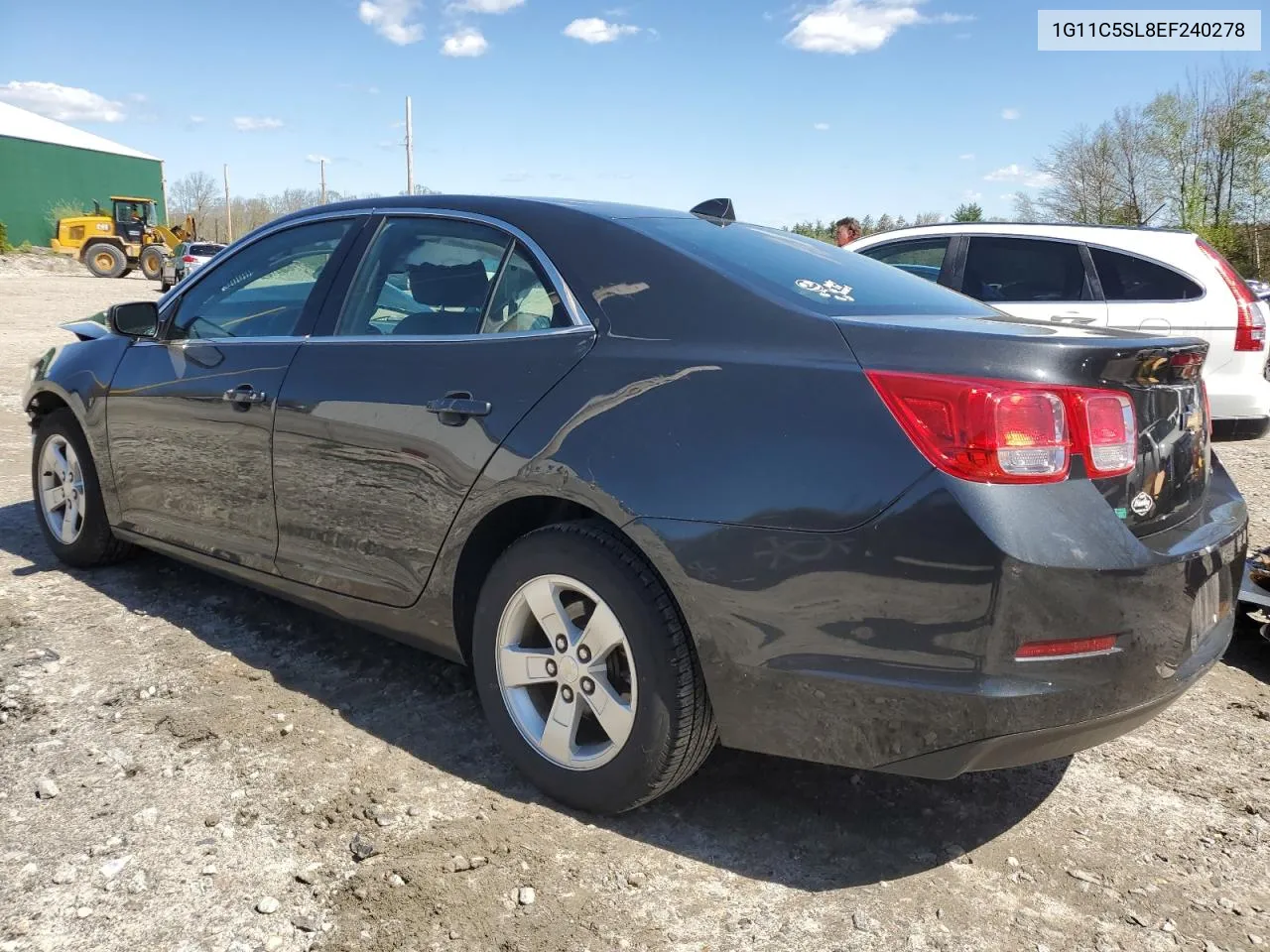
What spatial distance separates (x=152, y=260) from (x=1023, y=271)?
3446 centimetres

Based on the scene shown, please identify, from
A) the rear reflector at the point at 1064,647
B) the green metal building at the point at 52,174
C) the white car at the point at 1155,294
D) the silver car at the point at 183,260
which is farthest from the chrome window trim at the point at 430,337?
the green metal building at the point at 52,174

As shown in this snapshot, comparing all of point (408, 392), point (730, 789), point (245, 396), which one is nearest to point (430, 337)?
point (408, 392)

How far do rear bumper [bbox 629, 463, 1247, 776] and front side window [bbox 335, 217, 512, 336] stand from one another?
1.08 meters

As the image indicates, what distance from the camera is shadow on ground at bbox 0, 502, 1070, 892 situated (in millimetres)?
2539

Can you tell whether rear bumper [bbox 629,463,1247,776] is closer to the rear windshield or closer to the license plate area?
the license plate area

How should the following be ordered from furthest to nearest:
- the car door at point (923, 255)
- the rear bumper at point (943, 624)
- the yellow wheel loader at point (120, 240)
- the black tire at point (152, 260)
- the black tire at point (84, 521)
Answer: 1. the yellow wheel loader at point (120, 240)
2. the black tire at point (152, 260)
3. the car door at point (923, 255)
4. the black tire at point (84, 521)
5. the rear bumper at point (943, 624)

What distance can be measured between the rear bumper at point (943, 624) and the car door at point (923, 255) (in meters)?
5.12

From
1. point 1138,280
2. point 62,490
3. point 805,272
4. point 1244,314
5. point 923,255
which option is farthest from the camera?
point 923,255

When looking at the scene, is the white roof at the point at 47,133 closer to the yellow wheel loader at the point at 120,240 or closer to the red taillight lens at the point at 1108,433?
the yellow wheel loader at the point at 120,240

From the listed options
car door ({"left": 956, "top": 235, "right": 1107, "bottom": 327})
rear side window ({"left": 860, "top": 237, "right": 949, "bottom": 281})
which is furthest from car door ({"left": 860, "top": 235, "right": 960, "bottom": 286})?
car door ({"left": 956, "top": 235, "right": 1107, "bottom": 327})

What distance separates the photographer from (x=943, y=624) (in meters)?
2.09

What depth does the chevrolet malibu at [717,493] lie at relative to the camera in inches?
82.6

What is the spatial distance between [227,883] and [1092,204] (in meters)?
38.5

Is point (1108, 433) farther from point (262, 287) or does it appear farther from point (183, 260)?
point (183, 260)
